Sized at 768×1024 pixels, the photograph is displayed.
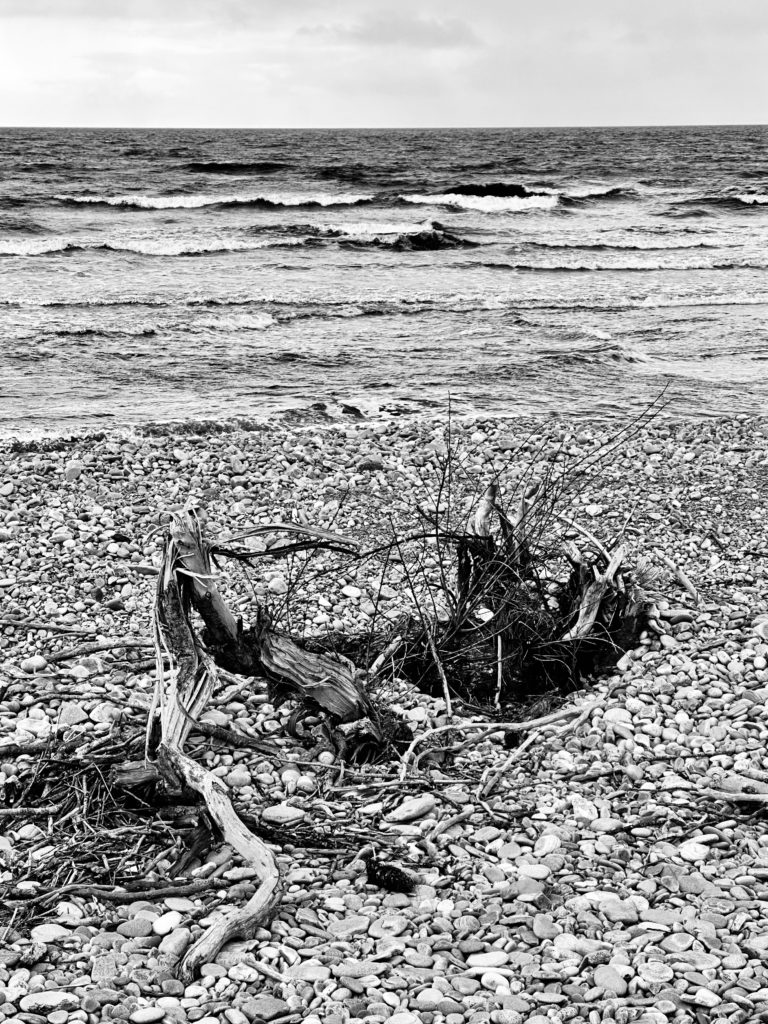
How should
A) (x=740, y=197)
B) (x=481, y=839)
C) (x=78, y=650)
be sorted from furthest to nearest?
(x=740, y=197), (x=78, y=650), (x=481, y=839)

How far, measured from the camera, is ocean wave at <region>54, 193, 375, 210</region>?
2914cm

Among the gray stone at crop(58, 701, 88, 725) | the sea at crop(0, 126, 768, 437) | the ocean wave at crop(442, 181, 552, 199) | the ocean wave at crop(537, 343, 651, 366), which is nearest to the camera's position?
the gray stone at crop(58, 701, 88, 725)

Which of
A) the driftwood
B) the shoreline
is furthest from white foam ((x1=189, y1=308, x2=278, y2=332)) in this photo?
the driftwood

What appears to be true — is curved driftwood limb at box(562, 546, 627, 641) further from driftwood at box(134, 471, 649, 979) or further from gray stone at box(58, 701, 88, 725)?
gray stone at box(58, 701, 88, 725)

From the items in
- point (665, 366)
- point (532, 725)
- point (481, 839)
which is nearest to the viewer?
point (481, 839)

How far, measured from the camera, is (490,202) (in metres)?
32.8

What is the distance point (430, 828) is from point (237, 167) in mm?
39491

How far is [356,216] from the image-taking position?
2836 cm

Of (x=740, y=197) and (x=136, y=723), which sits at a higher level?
(x=740, y=197)

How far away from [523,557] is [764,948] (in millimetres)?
2601

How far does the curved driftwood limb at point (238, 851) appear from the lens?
321 centimetres

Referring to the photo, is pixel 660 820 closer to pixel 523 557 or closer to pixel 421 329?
pixel 523 557

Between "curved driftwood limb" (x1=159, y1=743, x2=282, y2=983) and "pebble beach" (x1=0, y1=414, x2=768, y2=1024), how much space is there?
0.17ft

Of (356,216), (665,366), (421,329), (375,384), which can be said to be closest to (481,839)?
(375,384)
